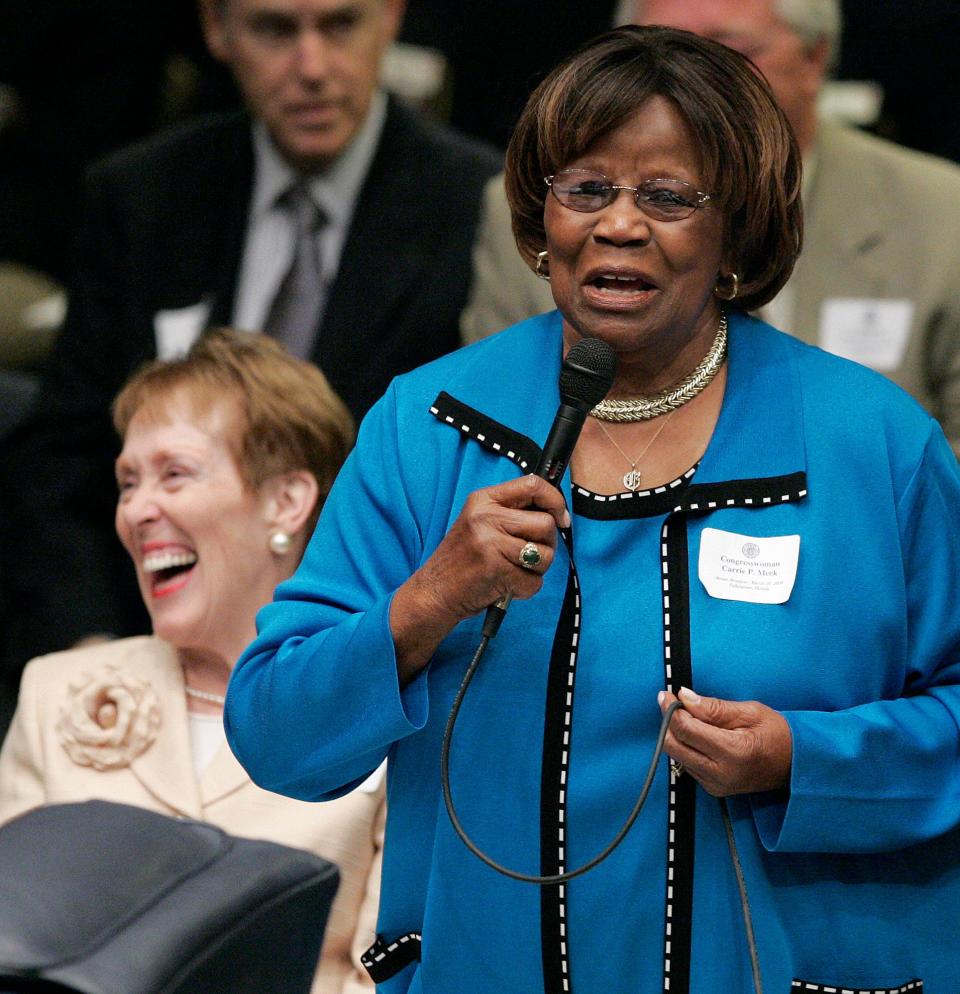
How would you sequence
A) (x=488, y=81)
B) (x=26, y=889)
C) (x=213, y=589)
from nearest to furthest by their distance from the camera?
(x=26, y=889), (x=213, y=589), (x=488, y=81)

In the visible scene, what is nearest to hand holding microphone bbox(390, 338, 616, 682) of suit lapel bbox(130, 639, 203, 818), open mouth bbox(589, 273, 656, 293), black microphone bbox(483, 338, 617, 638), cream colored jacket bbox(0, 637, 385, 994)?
black microphone bbox(483, 338, 617, 638)

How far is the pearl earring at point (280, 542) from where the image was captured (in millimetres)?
2615

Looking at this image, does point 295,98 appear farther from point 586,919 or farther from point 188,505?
point 586,919

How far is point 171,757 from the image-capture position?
2.56 meters

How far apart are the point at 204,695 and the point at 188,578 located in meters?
0.18

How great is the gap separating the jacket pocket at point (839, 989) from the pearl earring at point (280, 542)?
1.11 m

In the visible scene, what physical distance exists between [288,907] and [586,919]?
303mm

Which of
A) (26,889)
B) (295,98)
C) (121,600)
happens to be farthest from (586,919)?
(295,98)

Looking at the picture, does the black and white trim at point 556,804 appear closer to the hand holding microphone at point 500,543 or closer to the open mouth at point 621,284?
the hand holding microphone at point 500,543

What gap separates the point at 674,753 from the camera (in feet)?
5.57

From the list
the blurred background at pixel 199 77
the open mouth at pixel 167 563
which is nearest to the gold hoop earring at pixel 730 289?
the open mouth at pixel 167 563

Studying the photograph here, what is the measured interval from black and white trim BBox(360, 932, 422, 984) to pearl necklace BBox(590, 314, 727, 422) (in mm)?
564

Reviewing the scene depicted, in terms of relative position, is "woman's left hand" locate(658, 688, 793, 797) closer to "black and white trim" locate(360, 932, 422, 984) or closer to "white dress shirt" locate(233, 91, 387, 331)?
"black and white trim" locate(360, 932, 422, 984)

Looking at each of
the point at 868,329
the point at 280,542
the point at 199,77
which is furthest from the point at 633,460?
the point at 199,77
